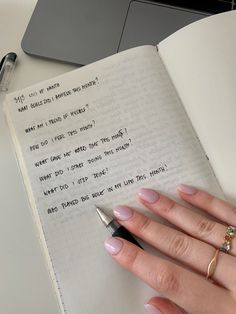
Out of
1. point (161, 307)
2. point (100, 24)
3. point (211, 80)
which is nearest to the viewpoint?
point (161, 307)

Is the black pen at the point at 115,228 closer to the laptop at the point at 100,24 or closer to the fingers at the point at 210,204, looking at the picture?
the fingers at the point at 210,204

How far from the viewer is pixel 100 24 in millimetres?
675

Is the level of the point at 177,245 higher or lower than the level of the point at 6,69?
lower

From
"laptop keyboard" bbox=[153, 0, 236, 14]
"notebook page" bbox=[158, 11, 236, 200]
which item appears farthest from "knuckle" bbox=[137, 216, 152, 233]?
"laptop keyboard" bbox=[153, 0, 236, 14]

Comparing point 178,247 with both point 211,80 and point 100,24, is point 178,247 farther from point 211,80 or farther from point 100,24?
point 100,24

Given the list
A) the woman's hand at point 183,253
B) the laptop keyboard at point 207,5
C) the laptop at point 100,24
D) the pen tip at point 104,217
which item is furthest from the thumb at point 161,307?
the laptop keyboard at point 207,5

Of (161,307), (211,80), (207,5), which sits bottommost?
(161,307)

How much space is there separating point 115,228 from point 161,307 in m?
0.10

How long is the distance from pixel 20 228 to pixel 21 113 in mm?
159

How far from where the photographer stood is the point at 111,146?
0.52 m

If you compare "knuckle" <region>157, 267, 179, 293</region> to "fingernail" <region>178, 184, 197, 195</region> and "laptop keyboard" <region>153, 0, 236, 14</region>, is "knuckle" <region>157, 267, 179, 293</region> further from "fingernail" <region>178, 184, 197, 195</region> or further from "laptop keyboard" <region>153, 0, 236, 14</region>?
"laptop keyboard" <region>153, 0, 236, 14</region>

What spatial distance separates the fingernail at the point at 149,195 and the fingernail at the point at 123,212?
0.02 metres

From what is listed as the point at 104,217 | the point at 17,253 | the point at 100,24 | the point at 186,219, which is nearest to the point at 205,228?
the point at 186,219

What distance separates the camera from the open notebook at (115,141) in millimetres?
463
